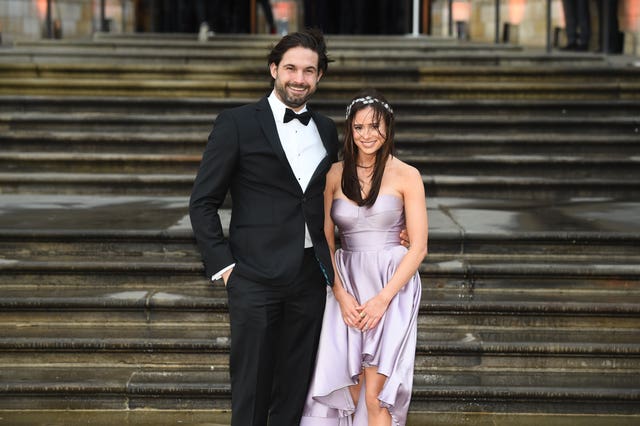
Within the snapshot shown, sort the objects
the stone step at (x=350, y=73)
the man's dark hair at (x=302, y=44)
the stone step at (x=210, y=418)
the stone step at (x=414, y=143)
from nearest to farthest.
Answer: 1. the man's dark hair at (x=302, y=44)
2. the stone step at (x=210, y=418)
3. the stone step at (x=414, y=143)
4. the stone step at (x=350, y=73)

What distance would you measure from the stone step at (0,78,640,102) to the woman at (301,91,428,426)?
20.7 feet

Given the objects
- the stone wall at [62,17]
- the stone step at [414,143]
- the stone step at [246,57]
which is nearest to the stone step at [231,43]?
the stone step at [246,57]

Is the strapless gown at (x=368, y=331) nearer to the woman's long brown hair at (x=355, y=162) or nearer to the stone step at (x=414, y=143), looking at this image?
the woman's long brown hair at (x=355, y=162)

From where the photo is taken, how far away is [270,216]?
4.21 metres

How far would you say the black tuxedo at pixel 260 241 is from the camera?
4164 mm

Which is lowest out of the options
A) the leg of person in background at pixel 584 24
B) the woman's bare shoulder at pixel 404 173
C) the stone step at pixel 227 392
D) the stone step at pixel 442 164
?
the stone step at pixel 227 392

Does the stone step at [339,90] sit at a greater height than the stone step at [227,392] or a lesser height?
greater

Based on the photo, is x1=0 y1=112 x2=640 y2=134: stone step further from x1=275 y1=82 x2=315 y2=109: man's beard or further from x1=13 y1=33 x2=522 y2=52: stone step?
x1=275 y1=82 x2=315 y2=109: man's beard

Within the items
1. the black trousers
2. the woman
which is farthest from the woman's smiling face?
the black trousers

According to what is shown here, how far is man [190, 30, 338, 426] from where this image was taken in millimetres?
4148

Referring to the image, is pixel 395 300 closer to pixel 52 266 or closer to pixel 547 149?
pixel 52 266

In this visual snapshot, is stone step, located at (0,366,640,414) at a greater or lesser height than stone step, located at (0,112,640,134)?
lesser

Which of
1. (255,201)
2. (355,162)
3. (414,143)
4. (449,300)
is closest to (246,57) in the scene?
(414,143)

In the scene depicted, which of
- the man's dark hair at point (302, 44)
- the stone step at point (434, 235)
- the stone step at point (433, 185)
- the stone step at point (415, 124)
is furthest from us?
the stone step at point (415, 124)
